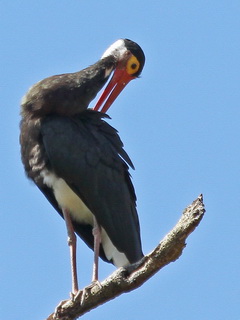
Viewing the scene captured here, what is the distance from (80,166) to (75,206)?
47 cm

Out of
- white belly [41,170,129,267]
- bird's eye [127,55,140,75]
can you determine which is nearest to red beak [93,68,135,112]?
bird's eye [127,55,140,75]

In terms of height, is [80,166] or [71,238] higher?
[80,166]

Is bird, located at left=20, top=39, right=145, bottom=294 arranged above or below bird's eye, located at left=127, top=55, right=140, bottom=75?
below

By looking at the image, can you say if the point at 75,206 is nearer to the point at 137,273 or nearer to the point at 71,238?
the point at 71,238

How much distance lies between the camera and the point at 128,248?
29.7 ft

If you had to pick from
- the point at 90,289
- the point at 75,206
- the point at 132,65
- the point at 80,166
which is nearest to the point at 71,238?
the point at 75,206

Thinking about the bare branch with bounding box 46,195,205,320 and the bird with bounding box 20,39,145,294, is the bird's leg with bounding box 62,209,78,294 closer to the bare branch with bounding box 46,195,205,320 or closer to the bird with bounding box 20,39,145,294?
the bird with bounding box 20,39,145,294

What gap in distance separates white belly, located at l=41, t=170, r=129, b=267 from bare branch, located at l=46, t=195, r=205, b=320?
1552mm

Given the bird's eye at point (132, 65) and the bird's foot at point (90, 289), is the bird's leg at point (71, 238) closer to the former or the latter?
the bird's foot at point (90, 289)

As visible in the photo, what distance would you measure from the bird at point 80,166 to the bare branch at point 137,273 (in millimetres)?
1311

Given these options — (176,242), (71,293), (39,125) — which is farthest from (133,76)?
(176,242)

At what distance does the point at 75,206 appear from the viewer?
9445 millimetres

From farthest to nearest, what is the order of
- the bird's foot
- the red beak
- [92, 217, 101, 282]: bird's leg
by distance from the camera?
1. the red beak
2. [92, 217, 101, 282]: bird's leg
3. the bird's foot

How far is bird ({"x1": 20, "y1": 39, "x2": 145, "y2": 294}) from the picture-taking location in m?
9.17
